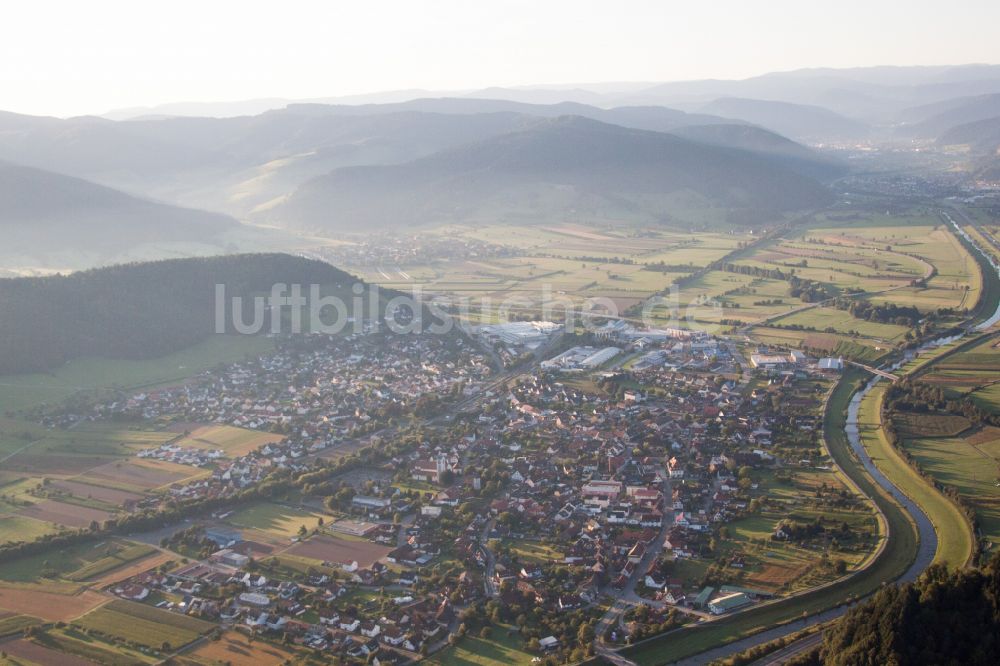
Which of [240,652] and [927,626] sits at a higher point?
[927,626]

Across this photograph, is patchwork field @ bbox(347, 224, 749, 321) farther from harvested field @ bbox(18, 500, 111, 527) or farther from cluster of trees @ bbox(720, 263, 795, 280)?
harvested field @ bbox(18, 500, 111, 527)

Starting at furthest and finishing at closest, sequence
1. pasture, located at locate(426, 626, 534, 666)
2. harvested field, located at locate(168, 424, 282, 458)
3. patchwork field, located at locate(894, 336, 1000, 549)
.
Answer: harvested field, located at locate(168, 424, 282, 458)
patchwork field, located at locate(894, 336, 1000, 549)
pasture, located at locate(426, 626, 534, 666)

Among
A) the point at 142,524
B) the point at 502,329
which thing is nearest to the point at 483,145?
the point at 502,329

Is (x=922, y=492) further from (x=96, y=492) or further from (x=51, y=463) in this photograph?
(x=51, y=463)

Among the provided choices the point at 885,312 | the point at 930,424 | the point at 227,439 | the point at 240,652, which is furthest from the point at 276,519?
the point at 885,312

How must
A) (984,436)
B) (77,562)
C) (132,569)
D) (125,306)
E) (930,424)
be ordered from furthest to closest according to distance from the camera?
(125,306) < (930,424) < (984,436) < (77,562) < (132,569)

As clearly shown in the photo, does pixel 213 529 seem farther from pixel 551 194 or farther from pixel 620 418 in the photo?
pixel 551 194

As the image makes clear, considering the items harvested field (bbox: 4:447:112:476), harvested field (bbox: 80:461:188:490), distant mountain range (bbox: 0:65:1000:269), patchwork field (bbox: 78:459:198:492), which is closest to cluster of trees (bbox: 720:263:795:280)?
distant mountain range (bbox: 0:65:1000:269)
